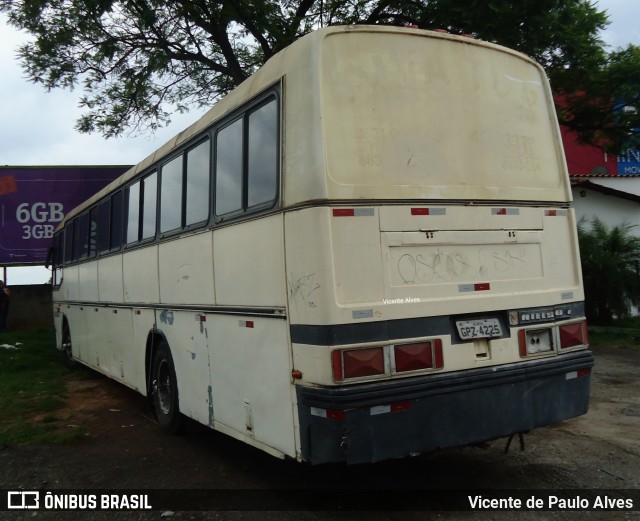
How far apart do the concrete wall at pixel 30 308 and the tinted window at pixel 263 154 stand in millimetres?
17198

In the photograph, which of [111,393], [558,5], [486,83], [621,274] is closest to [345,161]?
[486,83]

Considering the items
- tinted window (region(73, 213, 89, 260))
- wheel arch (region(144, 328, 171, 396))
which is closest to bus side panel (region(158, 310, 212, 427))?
wheel arch (region(144, 328, 171, 396))

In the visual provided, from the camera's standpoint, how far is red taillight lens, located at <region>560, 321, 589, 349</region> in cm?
485

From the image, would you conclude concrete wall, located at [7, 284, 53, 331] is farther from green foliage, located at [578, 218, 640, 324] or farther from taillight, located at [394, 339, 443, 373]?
taillight, located at [394, 339, 443, 373]

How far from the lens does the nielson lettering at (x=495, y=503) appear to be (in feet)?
14.6

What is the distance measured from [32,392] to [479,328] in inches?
317

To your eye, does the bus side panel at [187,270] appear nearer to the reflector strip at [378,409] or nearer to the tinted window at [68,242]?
the reflector strip at [378,409]

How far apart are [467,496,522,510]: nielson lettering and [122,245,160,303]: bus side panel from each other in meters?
3.93

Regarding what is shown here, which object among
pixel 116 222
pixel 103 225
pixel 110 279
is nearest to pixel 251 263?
pixel 116 222

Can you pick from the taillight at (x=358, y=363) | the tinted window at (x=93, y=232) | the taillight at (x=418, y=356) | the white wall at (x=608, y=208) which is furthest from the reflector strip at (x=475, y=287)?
the white wall at (x=608, y=208)

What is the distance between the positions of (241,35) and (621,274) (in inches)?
415

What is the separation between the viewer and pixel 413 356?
4.14m

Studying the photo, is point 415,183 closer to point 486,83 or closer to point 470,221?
point 470,221

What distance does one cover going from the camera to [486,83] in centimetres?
488
